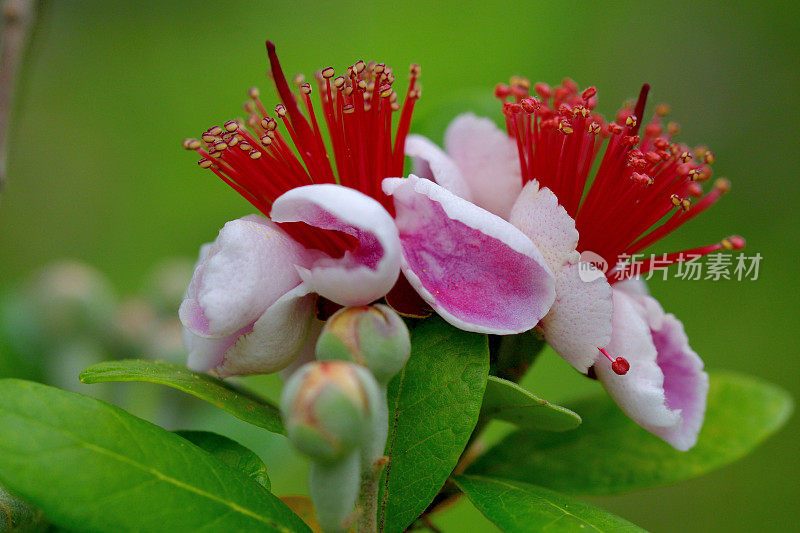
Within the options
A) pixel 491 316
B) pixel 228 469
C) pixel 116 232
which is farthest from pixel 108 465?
pixel 116 232

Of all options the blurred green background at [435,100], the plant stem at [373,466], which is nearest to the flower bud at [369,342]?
the plant stem at [373,466]

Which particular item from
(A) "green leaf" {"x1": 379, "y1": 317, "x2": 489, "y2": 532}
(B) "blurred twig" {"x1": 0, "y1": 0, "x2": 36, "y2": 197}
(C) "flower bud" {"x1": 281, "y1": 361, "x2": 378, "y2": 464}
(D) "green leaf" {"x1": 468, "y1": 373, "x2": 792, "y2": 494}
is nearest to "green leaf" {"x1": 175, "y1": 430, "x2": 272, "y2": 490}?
(A) "green leaf" {"x1": 379, "y1": 317, "x2": 489, "y2": 532}

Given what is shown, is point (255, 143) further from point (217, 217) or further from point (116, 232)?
point (116, 232)

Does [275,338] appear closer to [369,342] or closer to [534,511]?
[369,342]

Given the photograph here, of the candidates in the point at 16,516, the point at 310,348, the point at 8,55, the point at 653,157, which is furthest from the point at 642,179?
the point at 8,55

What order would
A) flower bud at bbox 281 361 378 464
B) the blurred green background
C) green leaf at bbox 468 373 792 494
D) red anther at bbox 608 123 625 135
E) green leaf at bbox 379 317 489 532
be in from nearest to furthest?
flower bud at bbox 281 361 378 464, green leaf at bbox 379 317 489 532, red anther at bbox 608 123 625 135, green leaf at bbox 468 373 792 494, the blurred green background

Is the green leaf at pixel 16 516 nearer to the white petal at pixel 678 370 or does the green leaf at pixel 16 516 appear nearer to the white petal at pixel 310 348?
the white petal at pixel 310 348

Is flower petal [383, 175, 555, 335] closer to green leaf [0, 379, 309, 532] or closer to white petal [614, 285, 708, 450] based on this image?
white petal [614, 285, 708, 450]
